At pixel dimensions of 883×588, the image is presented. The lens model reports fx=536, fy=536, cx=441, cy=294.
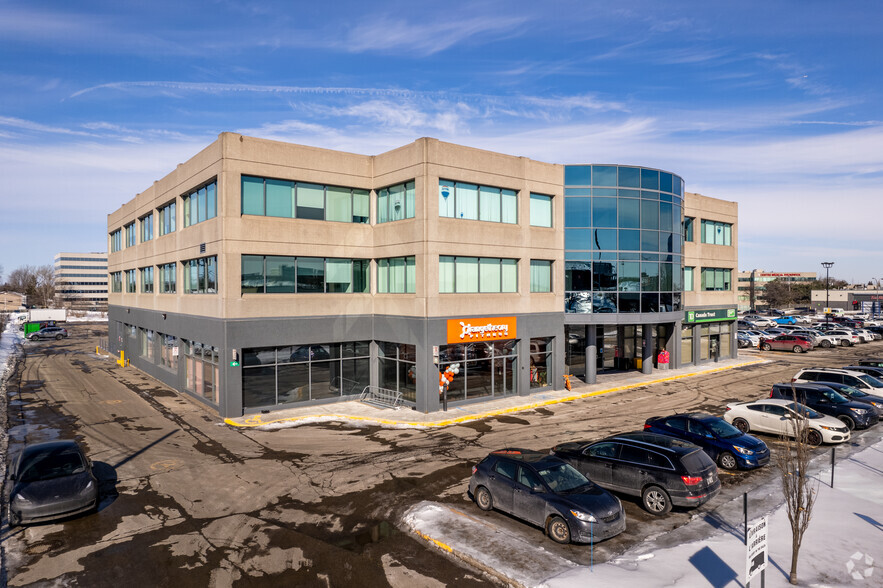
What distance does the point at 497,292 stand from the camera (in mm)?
29219

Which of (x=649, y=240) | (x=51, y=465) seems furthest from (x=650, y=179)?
(x=51, y=465)

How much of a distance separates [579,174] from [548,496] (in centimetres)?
2538

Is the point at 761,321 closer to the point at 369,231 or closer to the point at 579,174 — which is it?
the point at 579,174

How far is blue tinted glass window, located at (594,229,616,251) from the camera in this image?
33.9 m

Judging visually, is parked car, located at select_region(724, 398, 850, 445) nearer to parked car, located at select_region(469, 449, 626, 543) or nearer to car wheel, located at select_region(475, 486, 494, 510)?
parked car, located at select_region(469, 449, 626, 543)

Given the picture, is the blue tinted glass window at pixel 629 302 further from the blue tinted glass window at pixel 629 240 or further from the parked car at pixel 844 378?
the parked car at pixel 844 378

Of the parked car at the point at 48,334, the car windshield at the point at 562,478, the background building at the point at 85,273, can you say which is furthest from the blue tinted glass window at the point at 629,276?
the background building at the point at 85,273

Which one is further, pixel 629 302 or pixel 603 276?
pixel 629 302

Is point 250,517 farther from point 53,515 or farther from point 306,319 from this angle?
point 306,319

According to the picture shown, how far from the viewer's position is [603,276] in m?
33.9

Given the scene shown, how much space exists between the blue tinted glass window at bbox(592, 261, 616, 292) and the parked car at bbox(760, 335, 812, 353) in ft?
97.2

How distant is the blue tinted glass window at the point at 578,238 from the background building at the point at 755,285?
4546 inches

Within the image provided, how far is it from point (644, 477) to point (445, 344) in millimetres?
13875

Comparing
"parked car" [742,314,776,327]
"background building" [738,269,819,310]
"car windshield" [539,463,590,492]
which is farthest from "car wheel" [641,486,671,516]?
"background building" [738,269,819,310]
